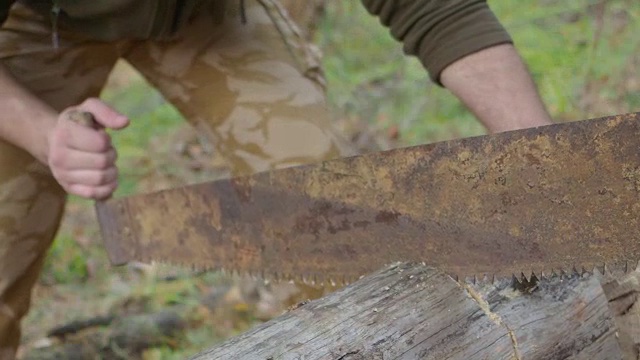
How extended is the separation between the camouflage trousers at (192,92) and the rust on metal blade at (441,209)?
360mm

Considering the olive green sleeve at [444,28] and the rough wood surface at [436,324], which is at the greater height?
the olive green sleeve at [444,28]

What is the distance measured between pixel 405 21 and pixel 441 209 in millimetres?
791

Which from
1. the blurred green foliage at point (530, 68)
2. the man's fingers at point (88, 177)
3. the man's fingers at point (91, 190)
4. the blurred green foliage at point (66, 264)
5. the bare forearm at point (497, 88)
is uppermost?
the bare forearm at point (497, 88)

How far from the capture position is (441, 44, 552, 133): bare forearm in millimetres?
2281

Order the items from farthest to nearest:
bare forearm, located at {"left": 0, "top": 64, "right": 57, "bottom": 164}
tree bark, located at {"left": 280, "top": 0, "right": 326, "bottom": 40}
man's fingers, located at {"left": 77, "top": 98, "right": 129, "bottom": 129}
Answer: tree bark, located at {"left": 280, "top": 0, "right": 326, "bottom": 40} → bare forearm, located at {"left": 0, "top": 64, "right": 57, "bottom": 164} → man's fingers, located at {"left": 77, "top": 98, "right": 129, "bottom": 129}

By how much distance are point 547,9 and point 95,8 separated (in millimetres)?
4364

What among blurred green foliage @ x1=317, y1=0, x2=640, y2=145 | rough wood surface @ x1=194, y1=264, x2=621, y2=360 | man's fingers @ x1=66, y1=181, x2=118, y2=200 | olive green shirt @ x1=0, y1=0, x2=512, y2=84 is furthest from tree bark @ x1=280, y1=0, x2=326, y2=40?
rough wood surface @ x1=194, y1=264, x2=621, y2=360

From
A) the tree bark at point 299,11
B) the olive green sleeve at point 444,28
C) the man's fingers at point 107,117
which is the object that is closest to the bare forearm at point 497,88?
the olive green sleeve at point 444,28

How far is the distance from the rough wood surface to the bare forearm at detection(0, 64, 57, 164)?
102 centimetres

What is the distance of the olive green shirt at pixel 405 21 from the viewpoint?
2369 mm

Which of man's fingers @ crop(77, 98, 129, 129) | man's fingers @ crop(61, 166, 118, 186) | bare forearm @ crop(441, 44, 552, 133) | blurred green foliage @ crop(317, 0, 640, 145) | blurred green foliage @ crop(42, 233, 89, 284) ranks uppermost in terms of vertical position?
bare forearm @ crop(441, 44, 552, 133)

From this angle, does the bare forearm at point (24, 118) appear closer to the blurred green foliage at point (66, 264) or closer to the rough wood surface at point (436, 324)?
the rough wood surface at point (436, 324)

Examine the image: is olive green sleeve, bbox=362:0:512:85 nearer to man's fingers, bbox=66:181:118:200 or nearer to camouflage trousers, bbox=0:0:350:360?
camouflage trousers, bbox=0:0:350:360

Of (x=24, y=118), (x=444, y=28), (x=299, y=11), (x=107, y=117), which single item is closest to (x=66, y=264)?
(x=299, y=11)
